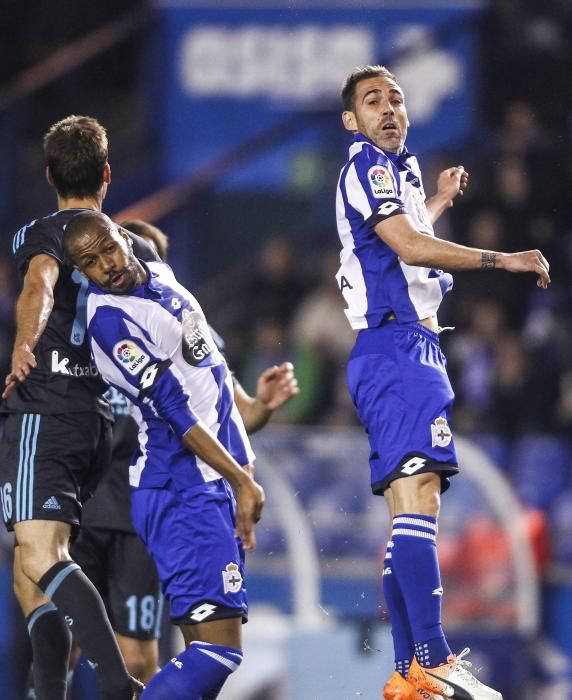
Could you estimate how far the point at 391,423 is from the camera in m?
4.95

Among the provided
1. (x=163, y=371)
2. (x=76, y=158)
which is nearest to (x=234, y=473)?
(x=163, y=371)

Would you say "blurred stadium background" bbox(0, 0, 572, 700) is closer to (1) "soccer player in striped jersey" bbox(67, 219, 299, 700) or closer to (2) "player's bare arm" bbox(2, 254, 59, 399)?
(1) "soccer player in striped jersey" bbox(67, 219, 299, 700)

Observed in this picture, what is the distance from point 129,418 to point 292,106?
677 centimetres

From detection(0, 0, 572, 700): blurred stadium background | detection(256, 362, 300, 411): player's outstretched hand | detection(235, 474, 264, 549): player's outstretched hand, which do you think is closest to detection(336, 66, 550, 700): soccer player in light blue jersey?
detection(235, 474, 264, 549): player's outstretched hand

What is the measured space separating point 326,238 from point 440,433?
6.26 meters

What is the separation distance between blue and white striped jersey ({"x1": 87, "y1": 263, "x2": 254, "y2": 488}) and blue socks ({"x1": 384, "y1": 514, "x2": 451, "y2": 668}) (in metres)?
0.64

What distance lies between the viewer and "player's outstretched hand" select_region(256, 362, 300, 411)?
227 inches

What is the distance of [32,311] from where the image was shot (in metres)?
4.87

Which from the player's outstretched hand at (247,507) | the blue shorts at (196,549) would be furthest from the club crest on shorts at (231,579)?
the player's outstretched hand at (247,507)

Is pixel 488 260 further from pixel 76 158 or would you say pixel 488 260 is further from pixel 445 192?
pixel 76 158

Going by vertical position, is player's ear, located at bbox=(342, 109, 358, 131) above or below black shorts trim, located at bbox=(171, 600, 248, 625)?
above

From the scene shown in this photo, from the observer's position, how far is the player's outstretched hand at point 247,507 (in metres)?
4.61

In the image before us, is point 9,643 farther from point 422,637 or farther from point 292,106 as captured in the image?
point 292,106

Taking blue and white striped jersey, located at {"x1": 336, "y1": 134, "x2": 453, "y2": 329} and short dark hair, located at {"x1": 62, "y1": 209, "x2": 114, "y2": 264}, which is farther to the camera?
blue and white striped jersey, located at {"x1": 336, "y1": 134, "x2": 453, "y2": 329}
